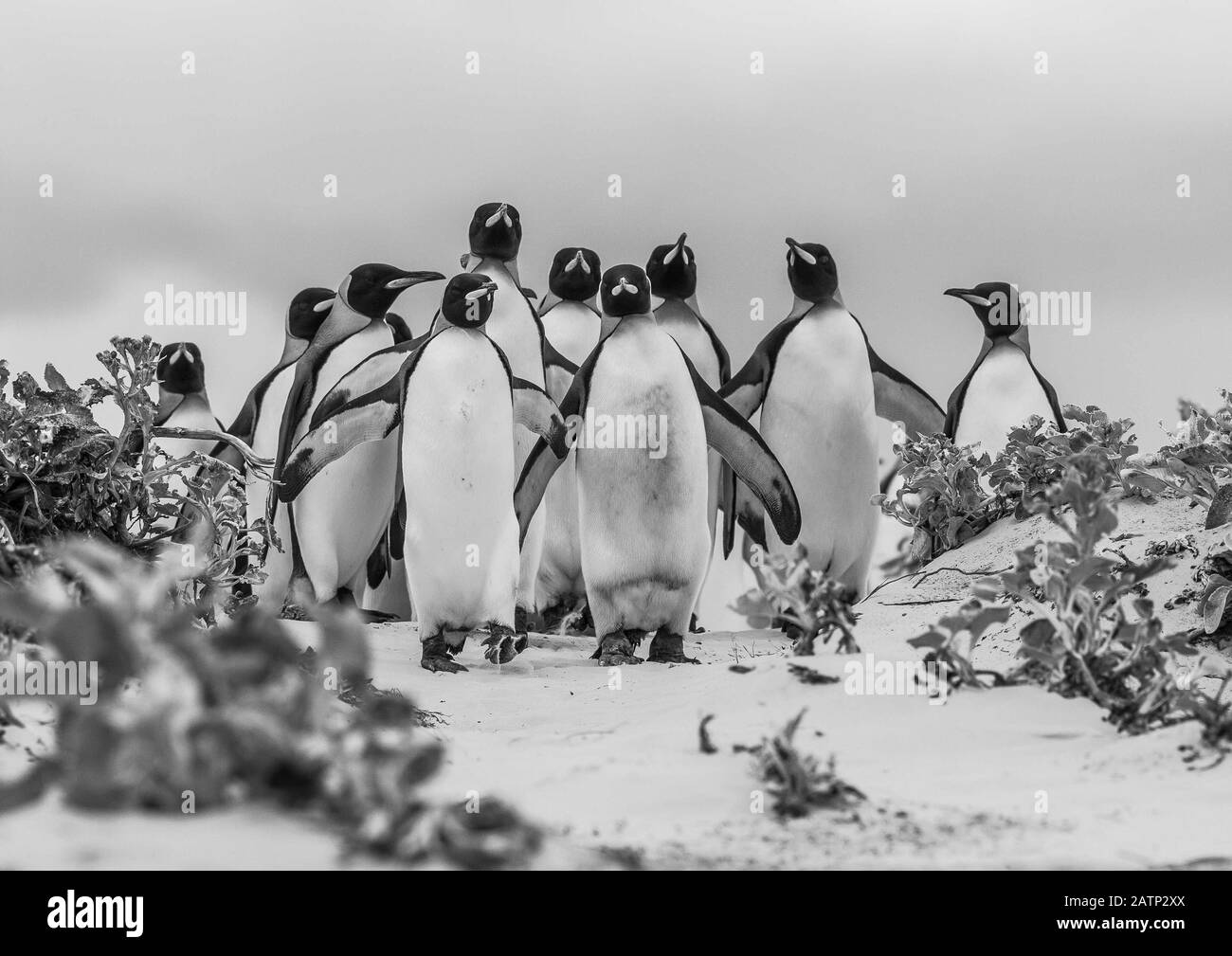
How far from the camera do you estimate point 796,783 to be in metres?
2.46

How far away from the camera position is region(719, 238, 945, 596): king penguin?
733 centimetres

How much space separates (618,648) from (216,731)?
459cm

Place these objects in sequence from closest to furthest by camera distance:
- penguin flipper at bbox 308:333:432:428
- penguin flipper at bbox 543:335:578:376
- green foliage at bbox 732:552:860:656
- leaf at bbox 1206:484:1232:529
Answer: green foliage at bbox 732:552:860:656 < leaf at bbox 1206:484:1232:529 < penguin flipper at bbox 308:333:432:428 < penguin flipper at bbox 543:335:578:376

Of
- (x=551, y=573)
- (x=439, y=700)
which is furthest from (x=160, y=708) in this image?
(x=551, y=573)

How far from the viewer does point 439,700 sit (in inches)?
188

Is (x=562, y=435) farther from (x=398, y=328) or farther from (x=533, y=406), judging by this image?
(x=398, y=328)

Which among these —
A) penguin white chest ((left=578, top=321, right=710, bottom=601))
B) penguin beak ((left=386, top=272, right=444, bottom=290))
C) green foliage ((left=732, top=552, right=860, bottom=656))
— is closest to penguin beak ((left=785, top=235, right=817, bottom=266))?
penguin white chest ((left=578, top=321, right=710, bottom=601))

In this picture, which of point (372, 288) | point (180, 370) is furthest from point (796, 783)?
point (180, 370)

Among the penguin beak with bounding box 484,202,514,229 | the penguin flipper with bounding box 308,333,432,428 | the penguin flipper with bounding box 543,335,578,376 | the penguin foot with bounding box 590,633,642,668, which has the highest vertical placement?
the penguin beak with bounding box 484,202,514,229

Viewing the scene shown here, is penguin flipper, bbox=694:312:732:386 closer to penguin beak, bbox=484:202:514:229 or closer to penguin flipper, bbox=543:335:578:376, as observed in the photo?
penguin flipper, bbox=543:335:578:376

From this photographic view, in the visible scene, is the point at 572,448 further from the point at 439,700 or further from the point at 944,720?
the point at 944,720

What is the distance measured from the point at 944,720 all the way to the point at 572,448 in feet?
11.2

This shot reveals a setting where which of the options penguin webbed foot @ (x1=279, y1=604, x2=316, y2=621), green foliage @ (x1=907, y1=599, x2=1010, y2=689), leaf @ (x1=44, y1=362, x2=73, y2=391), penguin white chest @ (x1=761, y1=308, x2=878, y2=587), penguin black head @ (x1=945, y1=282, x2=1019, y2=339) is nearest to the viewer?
green foliage @ (x1=907, y1=599, x2=1010, y2=689)

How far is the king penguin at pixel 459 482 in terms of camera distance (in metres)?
5.82
